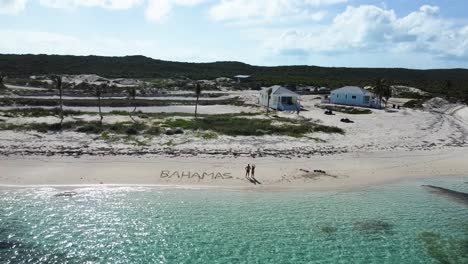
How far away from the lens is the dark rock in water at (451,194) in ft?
98.3

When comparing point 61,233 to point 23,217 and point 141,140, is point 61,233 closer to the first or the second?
point 23,217

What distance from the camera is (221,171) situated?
3291cm

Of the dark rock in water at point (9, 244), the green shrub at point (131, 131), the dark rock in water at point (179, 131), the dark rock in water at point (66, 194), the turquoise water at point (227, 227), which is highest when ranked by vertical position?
the dark rock in water at point (179, 131)

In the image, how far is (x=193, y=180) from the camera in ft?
102

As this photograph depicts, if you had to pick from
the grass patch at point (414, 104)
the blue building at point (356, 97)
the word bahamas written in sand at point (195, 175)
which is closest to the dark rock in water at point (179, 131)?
the word bahamas written in sand at point (195, 175)

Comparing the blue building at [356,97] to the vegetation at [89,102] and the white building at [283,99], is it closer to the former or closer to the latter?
the white building at [283,99]

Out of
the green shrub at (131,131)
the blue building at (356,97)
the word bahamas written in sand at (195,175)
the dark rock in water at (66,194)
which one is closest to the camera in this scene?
the dark rock in water at (66,194)

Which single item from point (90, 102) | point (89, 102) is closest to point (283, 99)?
point (90, 102)

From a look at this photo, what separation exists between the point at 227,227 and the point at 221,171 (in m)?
9.40

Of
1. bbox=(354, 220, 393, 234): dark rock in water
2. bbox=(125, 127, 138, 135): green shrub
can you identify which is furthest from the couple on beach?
bbox=(125, 127, 138, 135): green shrub

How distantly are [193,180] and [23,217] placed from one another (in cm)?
1100

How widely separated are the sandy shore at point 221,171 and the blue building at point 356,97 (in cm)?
3973

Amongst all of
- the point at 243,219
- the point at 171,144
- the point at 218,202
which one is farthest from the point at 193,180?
the point at 171,144

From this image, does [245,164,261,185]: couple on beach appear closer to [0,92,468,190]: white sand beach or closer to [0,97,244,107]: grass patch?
[0,92,468,190]: white sand beach
